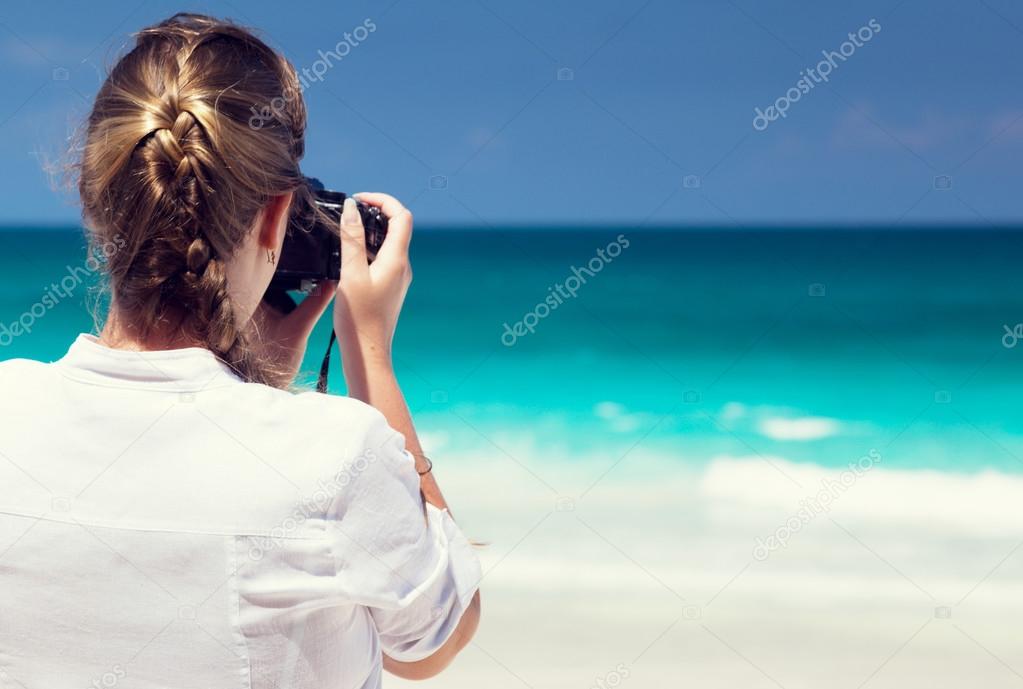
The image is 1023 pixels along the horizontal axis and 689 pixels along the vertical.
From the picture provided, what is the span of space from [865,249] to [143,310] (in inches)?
1010

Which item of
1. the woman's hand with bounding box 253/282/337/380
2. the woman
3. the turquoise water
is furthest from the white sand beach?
the woman

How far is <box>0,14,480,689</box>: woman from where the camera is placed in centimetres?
71

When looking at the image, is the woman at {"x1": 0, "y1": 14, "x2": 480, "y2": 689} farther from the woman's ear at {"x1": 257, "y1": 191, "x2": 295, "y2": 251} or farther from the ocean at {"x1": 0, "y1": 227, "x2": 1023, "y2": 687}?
the ocean at {"x1": 0, "y1": 227, "x2": 1023, "y2": 687}

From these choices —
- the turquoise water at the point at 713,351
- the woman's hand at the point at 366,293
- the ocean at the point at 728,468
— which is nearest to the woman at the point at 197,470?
the woman's hand at the point at 366,293

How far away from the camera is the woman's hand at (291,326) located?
1.01m

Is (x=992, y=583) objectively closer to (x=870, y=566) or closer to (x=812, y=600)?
(x=870, y=566)

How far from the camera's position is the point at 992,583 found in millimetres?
4836

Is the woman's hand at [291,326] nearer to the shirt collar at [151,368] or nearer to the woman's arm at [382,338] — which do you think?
the woman's arm at [382,338]

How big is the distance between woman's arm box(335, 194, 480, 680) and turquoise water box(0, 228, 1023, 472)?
2326mm

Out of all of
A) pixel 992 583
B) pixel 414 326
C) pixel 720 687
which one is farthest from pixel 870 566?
pixel 414 326

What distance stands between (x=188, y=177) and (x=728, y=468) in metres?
6.76

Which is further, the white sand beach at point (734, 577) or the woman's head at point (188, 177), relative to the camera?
the white sand beach at point (734, 577)

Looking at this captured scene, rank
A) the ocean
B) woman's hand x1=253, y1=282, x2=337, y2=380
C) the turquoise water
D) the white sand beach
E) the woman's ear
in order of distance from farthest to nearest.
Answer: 1. the turquoise water
2. the ocean
3. the white sand beach
4. woman's hand x1=253, y1=282, x2=337, y2=380
5. the woman's ear

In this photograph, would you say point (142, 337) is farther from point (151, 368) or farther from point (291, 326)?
point (291, 326)
